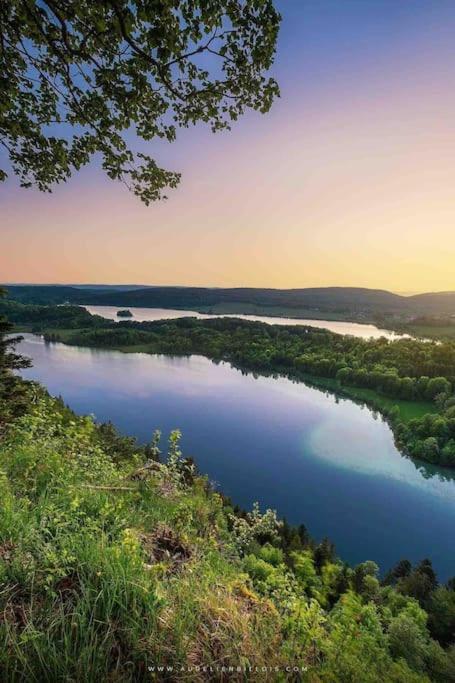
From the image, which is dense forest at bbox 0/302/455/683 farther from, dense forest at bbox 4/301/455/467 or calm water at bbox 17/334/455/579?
dense forest at bbox 4/301/455/467

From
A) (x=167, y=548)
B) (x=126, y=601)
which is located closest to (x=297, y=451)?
(x=167, y=548)

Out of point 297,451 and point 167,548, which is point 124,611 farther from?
point 297,451

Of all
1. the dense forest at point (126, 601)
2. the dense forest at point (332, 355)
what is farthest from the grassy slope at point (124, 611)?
the dense forest at point (332, 355)

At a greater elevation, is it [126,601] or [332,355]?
[126,601]

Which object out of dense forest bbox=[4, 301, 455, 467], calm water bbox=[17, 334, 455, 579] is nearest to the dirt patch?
calm water bbox=[17, 334, 455, 579]

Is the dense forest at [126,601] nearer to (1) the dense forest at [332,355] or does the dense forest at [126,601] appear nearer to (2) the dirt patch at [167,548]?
(2) the dirt patch at [167,548]

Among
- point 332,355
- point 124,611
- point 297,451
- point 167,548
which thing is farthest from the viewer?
point 332,355

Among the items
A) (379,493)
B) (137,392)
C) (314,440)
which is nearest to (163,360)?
(137,392)
